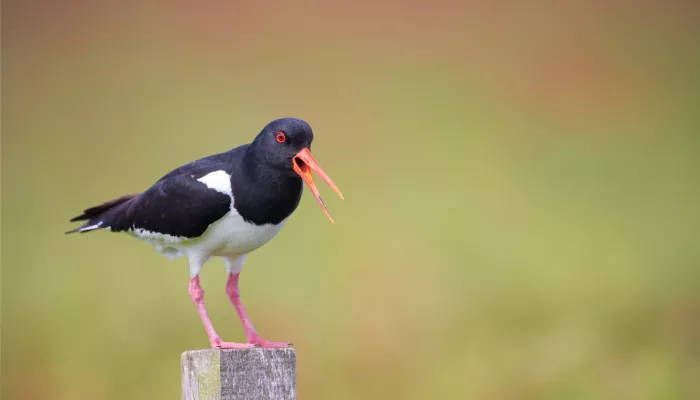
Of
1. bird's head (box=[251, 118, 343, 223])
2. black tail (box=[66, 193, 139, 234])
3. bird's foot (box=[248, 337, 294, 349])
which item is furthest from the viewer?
black tail (box=[66, 193, 139, 234])

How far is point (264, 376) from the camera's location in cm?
390

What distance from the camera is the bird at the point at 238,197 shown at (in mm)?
4828

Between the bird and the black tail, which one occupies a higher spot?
the black tail

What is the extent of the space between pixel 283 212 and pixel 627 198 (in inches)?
321

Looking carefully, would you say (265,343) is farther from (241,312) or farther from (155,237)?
(155,237)

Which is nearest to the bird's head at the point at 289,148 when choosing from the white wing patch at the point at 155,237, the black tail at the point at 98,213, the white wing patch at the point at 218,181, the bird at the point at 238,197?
the bird at the point at 238,197

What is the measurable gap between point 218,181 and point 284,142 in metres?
0.46

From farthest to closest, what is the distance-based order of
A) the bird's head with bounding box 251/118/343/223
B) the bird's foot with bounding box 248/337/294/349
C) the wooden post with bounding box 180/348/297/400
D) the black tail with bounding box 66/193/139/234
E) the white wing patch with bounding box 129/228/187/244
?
the black tail with bounding box 66/193/139/234 < the white wing patch with bounding box 129/228/187/244 < the bird's head with bounding box 251/118/343/223 < the bird's foot with bounding box 248/337/294/349 < the wooden post with bounding box 180/348/297/400

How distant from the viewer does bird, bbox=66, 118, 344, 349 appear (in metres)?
4.83

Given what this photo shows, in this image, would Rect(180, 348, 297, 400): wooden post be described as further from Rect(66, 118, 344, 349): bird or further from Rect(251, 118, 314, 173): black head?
Rect(251, 118, 314, 173): black head

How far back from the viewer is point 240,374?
385 cm

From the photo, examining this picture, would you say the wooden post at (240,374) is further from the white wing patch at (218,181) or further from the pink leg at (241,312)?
the white wing patch at (218,181)

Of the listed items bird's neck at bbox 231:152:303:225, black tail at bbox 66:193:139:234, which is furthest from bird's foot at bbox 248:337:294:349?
black tail at bbox 66:193:139:234

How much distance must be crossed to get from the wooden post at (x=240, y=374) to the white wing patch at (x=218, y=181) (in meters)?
1.19
